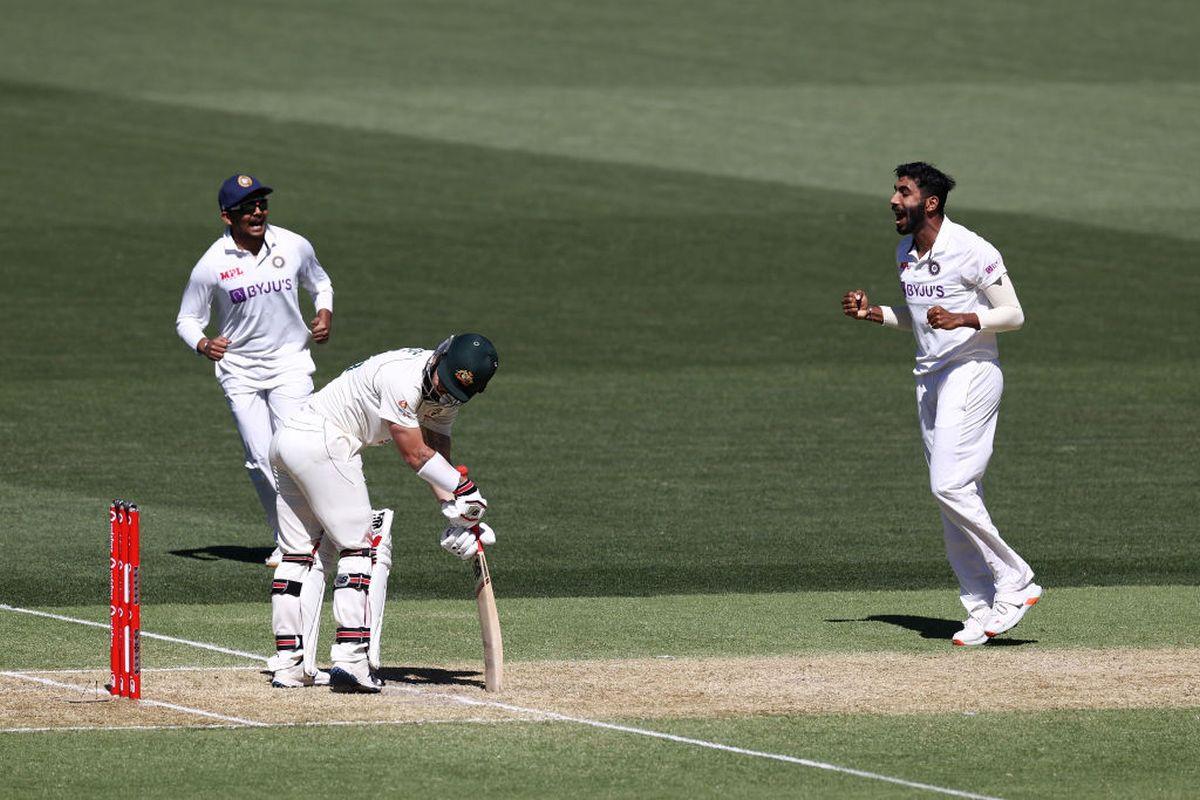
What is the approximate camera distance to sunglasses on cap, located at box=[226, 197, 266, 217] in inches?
607

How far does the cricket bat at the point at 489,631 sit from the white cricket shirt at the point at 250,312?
4.30 meters

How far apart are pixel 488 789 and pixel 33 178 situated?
30.4 m

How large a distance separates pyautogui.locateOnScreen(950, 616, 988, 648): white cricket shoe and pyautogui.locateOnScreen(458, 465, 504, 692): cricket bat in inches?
115

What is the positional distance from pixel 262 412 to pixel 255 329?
1.90ft

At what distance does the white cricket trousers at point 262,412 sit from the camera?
51.4 feet

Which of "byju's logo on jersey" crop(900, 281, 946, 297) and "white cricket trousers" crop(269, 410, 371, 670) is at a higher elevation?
"byju's logo on jersey" crop(900, 281, 946, 297)

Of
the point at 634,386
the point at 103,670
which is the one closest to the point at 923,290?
the point at 103,670

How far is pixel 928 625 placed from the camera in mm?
13914

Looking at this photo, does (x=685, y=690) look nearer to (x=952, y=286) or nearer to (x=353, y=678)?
(x=353, y=678)

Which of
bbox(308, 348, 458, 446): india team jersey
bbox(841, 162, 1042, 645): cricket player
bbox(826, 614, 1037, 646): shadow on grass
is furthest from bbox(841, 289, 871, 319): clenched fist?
bbox(308, 348, 458, 446): india team jersey

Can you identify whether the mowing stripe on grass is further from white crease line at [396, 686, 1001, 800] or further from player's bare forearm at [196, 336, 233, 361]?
player's bare forearm at [196, 336, 233, 361]

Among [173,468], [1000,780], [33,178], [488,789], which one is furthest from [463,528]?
[33,178]

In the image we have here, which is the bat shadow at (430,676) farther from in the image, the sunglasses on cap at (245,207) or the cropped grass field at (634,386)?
the sunglasses on cap at (245,207)

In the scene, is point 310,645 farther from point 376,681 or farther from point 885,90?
point 885,90
